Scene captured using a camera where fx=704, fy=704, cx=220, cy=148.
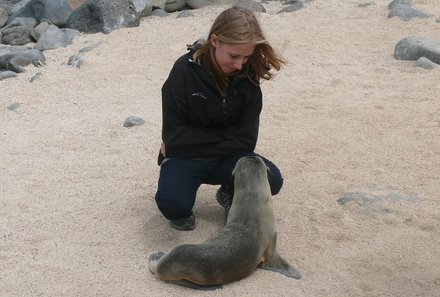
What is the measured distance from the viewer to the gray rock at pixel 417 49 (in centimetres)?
673

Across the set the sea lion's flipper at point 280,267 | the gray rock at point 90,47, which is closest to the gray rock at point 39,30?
the gray rock at point 90,47

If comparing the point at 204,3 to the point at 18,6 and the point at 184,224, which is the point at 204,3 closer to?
the point at 18,6

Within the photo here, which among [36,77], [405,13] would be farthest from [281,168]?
[405,13]

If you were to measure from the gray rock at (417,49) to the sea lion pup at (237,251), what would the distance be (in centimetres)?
371

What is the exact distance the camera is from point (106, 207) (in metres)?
4.25

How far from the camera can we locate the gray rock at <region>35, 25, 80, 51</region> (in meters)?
8.50

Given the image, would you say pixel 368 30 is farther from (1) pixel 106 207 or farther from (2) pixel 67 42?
(1) pixel 106 207

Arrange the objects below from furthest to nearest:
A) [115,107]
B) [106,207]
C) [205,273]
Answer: [115,107] → [106,207] → [205,273]

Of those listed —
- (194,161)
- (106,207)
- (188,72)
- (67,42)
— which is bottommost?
(67,42)

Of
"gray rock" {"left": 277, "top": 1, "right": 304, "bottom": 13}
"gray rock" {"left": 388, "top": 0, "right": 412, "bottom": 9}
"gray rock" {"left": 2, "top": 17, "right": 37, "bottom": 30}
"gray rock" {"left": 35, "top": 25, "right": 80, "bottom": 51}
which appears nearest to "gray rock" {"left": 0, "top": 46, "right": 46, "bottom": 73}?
"gray rock" {"left": 35, "top": 25, "right": 80, "bottom": 51}

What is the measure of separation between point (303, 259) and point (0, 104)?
400 centimetres

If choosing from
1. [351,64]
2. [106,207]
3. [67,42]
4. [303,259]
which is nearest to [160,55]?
[67,42]

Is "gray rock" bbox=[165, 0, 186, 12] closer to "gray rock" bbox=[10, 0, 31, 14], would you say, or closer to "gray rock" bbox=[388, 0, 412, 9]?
"gray rock" bbox=[10, 0, 31, 14]

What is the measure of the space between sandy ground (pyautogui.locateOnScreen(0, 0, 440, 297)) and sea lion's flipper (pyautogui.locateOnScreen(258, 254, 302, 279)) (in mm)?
37
